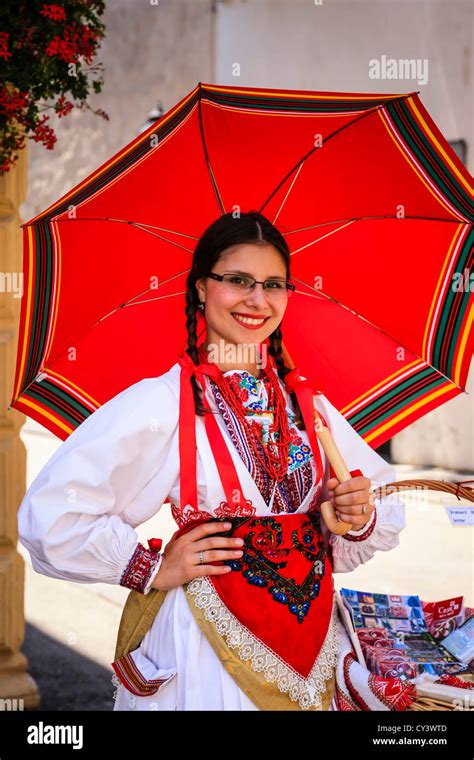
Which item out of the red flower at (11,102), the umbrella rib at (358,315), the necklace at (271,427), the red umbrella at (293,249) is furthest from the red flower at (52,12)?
the necklace at (271,427)

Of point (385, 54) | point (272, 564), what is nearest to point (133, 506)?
point (272, 564)

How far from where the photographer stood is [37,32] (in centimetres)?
294

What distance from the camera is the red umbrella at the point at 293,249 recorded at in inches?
82.2

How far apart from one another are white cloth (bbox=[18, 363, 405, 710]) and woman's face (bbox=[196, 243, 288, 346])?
16cm

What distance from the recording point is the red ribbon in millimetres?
1887

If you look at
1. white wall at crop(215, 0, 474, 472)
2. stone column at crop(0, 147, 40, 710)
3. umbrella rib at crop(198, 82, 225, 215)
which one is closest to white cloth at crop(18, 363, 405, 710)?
umbrella rib at crop(198, 82, 225, 215)

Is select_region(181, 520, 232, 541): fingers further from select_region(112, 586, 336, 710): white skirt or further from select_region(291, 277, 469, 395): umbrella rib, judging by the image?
select_region(291, 277, 469, 395): umbrella rib

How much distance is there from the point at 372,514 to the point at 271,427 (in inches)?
11.8

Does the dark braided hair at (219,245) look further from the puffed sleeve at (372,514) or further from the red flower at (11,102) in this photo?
the red flower at (11,102)

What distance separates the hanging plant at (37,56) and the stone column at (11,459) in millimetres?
365

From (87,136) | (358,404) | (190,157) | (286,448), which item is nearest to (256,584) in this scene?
(286,448)

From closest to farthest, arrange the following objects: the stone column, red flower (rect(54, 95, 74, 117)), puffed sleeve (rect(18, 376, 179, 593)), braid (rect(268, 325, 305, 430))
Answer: puffed sleeve (rect(18, 376, 179, 593)), braid (rect(268, 325, 305, 430)), red flower (rect(54, 95, 74, 117)), the stone column

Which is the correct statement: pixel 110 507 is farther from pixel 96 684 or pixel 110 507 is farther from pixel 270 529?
pixel 96 684

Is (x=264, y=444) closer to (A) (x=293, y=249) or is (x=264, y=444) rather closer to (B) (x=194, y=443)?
(B) (x=194, y=443)
